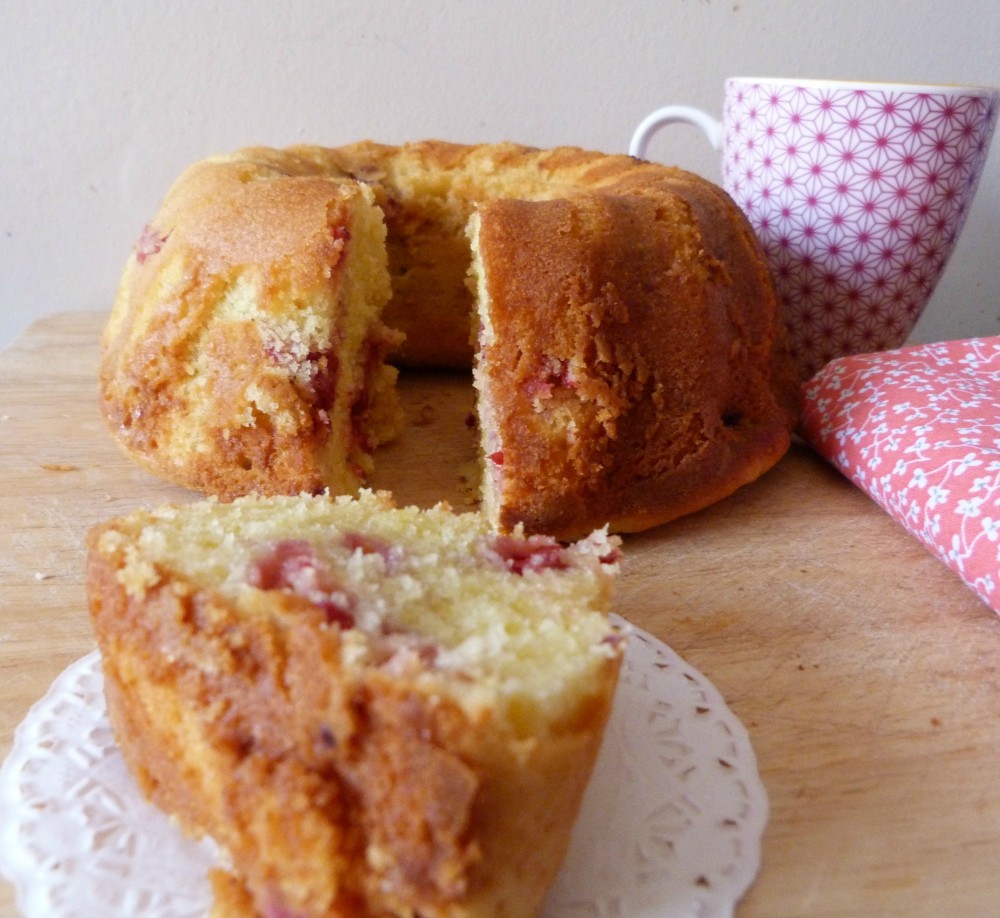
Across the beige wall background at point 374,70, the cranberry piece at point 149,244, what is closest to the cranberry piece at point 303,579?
the cranberry piece at point 149,244

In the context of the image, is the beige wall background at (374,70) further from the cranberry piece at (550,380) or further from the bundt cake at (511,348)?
the cranberry piece at (550,380)

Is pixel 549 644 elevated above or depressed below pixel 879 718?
above

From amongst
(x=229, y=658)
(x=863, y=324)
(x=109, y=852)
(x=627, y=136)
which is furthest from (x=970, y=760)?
(x=627, y=136)

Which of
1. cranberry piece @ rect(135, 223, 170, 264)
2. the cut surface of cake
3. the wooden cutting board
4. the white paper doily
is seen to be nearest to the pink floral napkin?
the wooden cutting board

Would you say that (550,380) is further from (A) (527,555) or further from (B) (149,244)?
(B) (149,244)

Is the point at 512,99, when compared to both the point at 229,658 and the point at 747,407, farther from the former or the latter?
the point at 229,658
